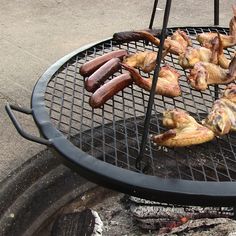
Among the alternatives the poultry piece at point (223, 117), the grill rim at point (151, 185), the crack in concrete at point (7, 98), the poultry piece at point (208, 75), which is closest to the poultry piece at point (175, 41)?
the poultry piece at point (208, 75)

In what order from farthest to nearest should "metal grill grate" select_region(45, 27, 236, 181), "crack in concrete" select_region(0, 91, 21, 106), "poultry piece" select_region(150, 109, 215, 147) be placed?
"crack in concrete" select_region(0, 91, 21, 106), "metal grill grate" select_region(45, 27, 236, 181), "poultry piece" select_region(150, 109, 215, 147)

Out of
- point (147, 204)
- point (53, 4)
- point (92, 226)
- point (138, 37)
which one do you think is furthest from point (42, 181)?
point (53, 4)

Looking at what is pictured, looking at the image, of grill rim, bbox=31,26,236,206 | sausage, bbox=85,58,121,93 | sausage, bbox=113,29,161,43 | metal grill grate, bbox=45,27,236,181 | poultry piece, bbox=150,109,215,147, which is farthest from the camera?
sausage, bbox=113,29,161,43

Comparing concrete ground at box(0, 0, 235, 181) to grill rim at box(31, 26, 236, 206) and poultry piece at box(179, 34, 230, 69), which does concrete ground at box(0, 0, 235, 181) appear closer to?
poultry piece at box(179, 34, 230, 69)

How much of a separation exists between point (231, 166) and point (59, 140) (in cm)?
107

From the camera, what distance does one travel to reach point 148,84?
1.64m

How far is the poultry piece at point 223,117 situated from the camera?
1.44 metres

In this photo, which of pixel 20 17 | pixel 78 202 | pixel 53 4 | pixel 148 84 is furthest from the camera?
pixel 53 4

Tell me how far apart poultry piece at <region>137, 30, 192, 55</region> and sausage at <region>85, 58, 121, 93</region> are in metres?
0.27

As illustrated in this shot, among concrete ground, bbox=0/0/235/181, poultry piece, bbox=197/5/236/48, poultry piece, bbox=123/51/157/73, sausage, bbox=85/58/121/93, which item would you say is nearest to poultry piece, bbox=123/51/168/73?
poultry piece, bbox=123/51/157/73

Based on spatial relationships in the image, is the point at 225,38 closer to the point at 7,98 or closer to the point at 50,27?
the point at 7,98

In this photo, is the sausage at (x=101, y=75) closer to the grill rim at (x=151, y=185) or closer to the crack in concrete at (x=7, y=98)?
the grill rim at (x=151, y=185)

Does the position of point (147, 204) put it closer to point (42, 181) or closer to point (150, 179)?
point (42, 181)

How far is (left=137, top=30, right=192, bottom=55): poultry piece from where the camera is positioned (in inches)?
74.9
